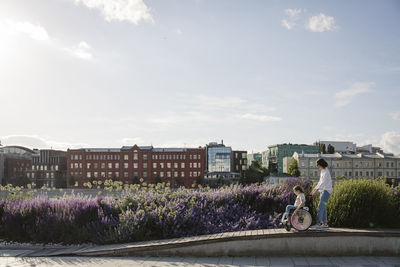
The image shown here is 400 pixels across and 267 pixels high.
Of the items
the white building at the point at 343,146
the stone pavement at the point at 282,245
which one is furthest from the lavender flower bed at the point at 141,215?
the white building at the point at 343,146

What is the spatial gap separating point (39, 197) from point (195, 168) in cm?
9857

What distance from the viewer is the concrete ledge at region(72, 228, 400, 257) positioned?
8602mm

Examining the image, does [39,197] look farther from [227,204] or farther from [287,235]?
[287,235]

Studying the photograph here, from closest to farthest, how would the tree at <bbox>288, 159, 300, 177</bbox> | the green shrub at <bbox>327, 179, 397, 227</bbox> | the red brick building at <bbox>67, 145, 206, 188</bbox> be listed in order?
the green shrub at <bbox>327, 179, 397, 227</bbox>
the tree at <bbox>288, 159, 300, 177</bbox>
the red brick building at <bbox>67, 145, 206, 188</bbox>

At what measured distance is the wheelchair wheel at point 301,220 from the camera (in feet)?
28.9

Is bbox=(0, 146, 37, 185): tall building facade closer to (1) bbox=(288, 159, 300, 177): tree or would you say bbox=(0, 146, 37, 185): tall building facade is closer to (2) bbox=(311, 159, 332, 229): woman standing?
(1) bbox=(288, 159, 300, 177): tree

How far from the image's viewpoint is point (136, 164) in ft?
367

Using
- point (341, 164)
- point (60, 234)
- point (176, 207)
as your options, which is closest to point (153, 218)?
point (176, 207)

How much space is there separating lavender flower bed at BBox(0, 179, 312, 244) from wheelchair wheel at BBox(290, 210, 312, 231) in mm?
1442

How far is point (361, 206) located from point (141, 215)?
18.3ft

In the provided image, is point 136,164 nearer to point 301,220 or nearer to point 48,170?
point 48,170

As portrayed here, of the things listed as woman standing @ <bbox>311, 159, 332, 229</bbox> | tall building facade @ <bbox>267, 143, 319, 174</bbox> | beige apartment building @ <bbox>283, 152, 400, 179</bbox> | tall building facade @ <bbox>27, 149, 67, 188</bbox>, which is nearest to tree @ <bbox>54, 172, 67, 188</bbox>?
tall building facade @ <bbox>27, 149, 67, 188</bbox>

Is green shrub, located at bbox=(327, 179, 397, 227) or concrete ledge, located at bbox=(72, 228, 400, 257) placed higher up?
green shrub, located at bbox=(327, 179, 397, 227)

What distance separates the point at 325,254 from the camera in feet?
28.2
